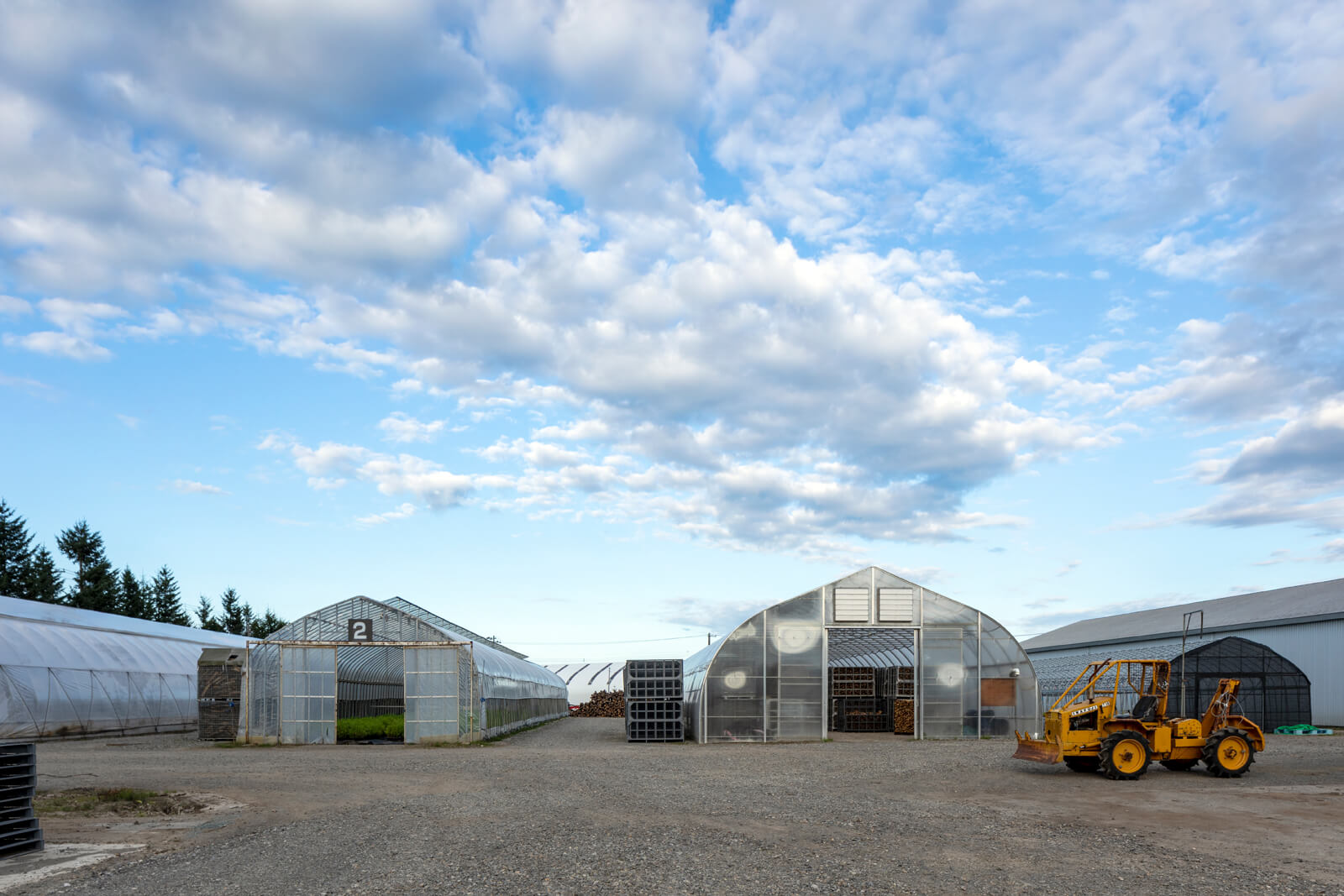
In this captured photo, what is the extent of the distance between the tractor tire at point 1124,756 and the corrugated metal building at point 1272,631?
14.2 metres

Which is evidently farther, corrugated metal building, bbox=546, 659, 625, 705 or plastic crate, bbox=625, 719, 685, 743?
corrugated metal building, bbox=546, 659, 625, 705

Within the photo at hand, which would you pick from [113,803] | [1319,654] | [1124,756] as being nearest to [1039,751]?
[1124,756]

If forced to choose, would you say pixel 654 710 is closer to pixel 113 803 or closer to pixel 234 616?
pixel 113 803

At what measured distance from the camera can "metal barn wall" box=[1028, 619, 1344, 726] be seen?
4062 cm

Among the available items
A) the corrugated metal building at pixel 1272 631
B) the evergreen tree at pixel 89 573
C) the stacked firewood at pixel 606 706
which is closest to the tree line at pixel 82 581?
the evergreen tree at pixel 89 573

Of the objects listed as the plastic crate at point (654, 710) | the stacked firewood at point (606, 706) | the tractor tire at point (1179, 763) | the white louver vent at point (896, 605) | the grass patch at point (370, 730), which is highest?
the white louver vent at point (896, 605)

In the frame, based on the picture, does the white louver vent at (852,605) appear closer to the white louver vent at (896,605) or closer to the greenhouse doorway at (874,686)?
the white louver vent at (896,605)

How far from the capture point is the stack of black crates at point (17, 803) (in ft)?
40.2

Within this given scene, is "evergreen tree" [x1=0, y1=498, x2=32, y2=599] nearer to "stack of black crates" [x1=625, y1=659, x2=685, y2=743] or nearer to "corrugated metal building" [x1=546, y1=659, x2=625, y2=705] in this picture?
"corrugated metal building" [x1=546, y1=659, x2=625, y2=705]

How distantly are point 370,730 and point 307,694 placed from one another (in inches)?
280

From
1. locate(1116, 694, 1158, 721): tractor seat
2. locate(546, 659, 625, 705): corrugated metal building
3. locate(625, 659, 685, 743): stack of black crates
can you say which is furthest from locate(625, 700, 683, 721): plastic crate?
locate(546, 659, 625, 705): corrugated metal building

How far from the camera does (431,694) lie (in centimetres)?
3177

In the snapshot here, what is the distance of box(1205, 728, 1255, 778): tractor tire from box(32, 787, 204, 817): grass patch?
1982cm

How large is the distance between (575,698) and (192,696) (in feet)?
100
